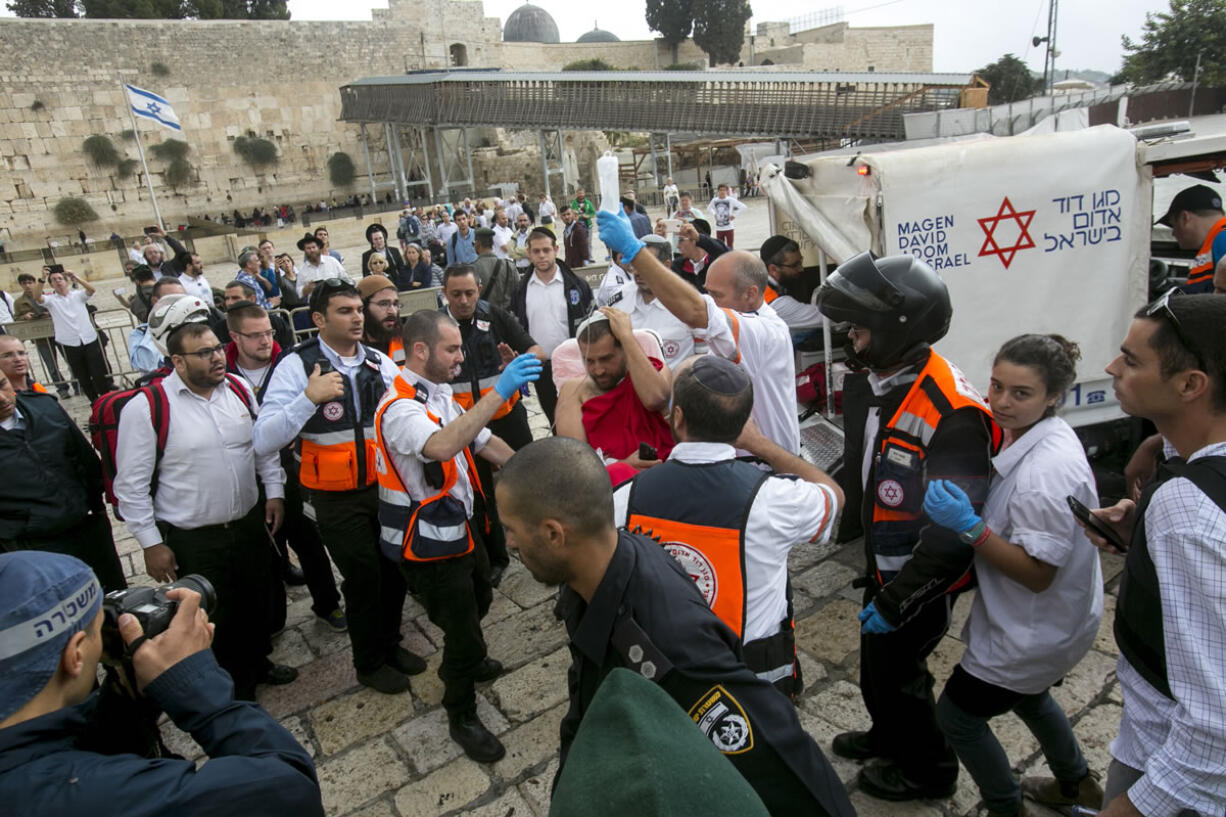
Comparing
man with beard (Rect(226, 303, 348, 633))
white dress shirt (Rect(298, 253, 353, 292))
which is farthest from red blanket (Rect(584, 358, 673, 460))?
white dress shirt (Rect(298, 253, 353, 292))

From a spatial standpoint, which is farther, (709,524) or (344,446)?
(344,446)

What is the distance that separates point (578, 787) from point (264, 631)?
3551 mm

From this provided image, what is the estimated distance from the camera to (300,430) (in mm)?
3418

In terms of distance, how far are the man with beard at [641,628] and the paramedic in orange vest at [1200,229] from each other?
4.50m

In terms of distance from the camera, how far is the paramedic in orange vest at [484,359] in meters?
4.82

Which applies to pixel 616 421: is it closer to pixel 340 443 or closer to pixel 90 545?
pixel 340 443

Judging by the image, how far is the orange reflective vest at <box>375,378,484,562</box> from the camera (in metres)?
3.08

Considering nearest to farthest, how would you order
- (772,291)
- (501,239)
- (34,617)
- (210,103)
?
(34,617) < (772,291) < (501,239) < (210,103)

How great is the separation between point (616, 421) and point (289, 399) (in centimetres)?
164

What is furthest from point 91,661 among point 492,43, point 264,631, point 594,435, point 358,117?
point 492,43

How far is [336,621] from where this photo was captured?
4375 millimetres

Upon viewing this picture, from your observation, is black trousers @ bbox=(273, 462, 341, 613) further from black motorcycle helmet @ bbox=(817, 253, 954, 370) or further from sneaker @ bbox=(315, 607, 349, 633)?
black motorcycle helmet @ bbox=(817, 253, 954, 370)

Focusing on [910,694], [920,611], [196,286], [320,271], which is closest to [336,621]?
[910,694]

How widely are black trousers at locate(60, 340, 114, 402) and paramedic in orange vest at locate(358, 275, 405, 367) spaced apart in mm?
7040
